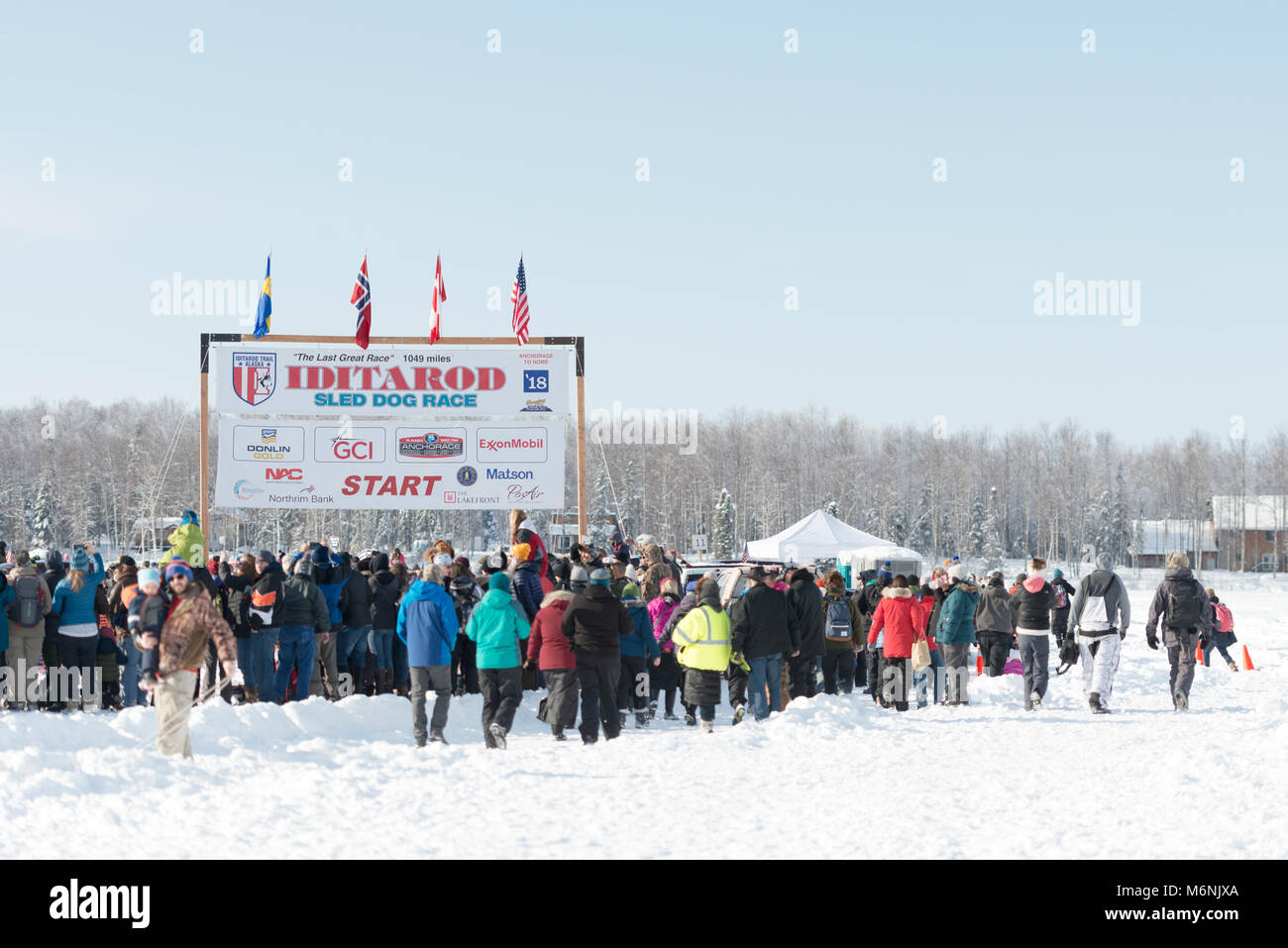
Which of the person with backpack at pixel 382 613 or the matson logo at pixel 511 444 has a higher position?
the matson logo at pixel 511 444

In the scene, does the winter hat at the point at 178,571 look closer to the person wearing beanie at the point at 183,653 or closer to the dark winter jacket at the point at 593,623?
the person wearing beanie at the point at 183,653

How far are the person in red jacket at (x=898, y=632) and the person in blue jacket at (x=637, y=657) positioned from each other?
112 inches

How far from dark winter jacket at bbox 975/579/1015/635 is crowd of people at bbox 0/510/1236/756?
1524mm

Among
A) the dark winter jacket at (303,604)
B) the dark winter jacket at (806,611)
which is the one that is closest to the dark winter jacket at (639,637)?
the dark winter jacket at (806,611)

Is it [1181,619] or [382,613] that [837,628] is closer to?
[1181,619]

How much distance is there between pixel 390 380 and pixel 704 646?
33.6 feet

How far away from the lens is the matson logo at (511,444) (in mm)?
19953

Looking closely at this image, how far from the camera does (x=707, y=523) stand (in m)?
93.2

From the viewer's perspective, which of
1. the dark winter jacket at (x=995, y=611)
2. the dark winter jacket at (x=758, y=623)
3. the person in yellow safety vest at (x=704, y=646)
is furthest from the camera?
the dark winter jacket at (x=995, y=611)

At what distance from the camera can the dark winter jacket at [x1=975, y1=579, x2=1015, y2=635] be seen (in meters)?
15.8

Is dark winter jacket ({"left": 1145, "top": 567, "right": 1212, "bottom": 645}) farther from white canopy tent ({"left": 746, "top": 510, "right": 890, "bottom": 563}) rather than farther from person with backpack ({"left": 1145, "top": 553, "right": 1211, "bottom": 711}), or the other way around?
white canopy tent ({"left": 746, "top": 510, "right": 890, "bottom": 563})

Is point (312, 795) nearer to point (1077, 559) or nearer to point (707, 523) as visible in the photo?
point (707, 523)

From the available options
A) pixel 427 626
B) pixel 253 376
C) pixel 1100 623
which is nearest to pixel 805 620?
pixel 1100 623
